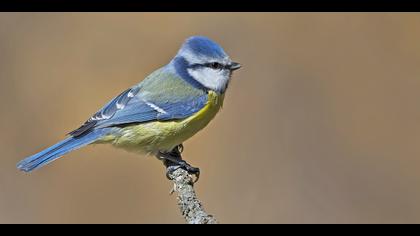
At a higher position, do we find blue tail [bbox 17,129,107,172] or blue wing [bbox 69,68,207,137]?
blue wing [bbox 69,68,207,137]

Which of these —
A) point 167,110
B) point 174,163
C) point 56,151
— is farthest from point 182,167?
point 56,151

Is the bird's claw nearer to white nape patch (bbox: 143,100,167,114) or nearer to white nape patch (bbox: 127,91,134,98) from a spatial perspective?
white nape patch (bbox: 143,100,167,114)

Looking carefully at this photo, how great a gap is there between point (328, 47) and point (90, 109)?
9.68ft

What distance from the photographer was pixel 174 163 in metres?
4.32

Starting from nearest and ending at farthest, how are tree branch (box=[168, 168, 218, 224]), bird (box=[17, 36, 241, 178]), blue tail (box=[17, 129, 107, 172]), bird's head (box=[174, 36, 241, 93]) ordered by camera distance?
tree branch (box=[168, 168, 218, 224]) → blue tail (box=[17, 129, 107, 172]) → bird (box=[17, 36, 241, 178]) → bird's head (box=[174, 36, 241, 93])

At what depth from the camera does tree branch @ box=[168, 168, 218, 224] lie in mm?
3213

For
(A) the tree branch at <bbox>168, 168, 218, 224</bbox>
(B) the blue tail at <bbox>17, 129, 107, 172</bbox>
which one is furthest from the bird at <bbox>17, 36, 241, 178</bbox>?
(A) the tree branch at <bbox>168, 168, 218, 224</bbox>

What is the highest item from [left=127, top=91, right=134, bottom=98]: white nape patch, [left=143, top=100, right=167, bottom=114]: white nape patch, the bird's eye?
the bird's eye

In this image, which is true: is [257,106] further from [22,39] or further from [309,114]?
[22,39]

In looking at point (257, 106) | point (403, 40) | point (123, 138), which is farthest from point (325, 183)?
point (123, 138)

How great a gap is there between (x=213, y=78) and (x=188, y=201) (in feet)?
3.98

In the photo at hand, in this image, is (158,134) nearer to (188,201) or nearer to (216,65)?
(216,65)

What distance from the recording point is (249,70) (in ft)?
25.0

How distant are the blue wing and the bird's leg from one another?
0.26 m
